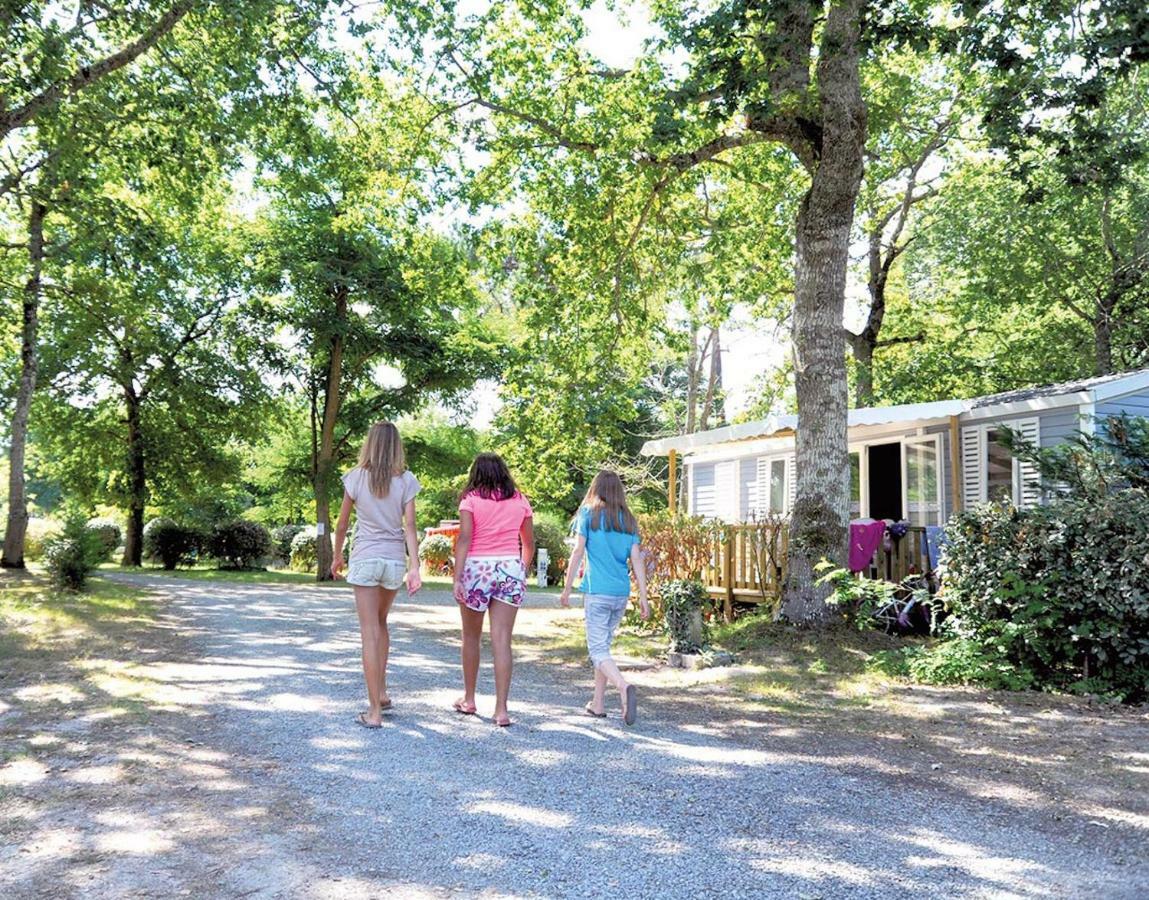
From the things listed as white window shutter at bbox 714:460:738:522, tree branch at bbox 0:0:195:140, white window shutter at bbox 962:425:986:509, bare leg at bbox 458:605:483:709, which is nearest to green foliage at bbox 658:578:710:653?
bare leg at bbox 458:605:483:709

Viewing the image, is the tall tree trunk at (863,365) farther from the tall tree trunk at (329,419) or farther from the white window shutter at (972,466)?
the tall tree trunk at (329,419)

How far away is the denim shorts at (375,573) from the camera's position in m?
5.67

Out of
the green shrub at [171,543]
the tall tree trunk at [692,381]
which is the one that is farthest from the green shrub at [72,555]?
the tall tree trunk at [692,381]

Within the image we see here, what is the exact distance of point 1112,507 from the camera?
23.8ft

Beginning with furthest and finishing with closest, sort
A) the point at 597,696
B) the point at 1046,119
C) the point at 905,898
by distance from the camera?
the point at 1046,119, the point at 597,696, the point at 905,898

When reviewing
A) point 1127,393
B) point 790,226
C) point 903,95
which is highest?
point 903,95

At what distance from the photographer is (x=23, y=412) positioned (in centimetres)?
1795

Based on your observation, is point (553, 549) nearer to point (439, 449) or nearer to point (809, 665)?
point (439, 449)

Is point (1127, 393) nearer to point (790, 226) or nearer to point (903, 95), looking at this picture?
point (790, 226)

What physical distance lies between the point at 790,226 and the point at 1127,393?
806 cm

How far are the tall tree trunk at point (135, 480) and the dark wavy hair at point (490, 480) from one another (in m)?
23.3

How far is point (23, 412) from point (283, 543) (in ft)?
50.1

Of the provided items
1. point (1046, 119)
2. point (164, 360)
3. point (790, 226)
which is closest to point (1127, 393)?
point (1046, 119)

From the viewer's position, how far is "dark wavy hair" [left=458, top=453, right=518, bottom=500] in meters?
5.95
